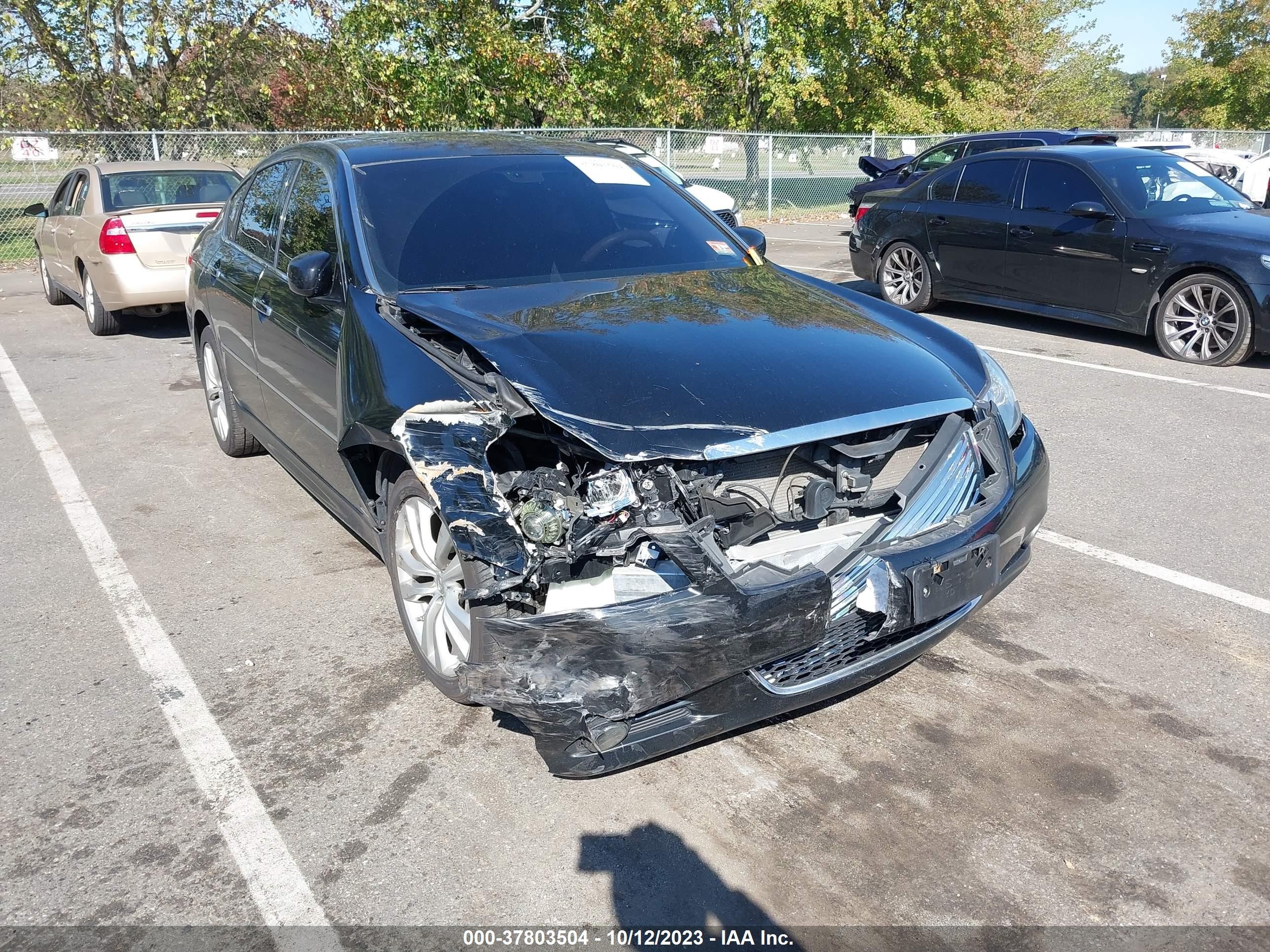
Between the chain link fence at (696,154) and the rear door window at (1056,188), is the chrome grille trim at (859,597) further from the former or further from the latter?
the chain link fence at (696,154)

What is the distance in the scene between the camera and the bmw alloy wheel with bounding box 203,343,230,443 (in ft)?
20.0

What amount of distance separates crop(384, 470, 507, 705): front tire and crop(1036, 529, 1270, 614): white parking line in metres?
2.95

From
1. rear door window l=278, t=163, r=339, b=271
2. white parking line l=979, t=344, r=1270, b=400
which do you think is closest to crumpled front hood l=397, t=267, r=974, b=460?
rear door window l=278, t=163, r=339, b=271

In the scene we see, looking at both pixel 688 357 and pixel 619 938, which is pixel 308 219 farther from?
pixel 619 938

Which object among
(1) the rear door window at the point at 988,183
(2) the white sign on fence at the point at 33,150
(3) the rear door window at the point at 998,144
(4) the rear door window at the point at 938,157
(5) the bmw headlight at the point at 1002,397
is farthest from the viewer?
(2) the white sign on fence at the point at 33,150

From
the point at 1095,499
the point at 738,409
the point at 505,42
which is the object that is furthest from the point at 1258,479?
the point at 505,42

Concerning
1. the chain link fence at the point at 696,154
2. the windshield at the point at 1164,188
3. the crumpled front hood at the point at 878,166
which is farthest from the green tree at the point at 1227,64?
the windshield at the point at 1164,188

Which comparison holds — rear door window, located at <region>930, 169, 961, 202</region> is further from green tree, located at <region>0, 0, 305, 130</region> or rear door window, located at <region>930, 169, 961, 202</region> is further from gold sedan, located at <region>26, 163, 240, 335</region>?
green tree, located at <region>0, 0, 305, 130</region>

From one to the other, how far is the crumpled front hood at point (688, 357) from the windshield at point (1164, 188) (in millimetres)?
5597

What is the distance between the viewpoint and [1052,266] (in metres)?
8.91

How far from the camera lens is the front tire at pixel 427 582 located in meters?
3.24

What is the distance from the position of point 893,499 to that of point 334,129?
64.9 feet

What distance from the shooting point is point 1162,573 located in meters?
4.50

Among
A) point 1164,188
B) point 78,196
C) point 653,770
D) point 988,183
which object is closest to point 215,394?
point 653,770
